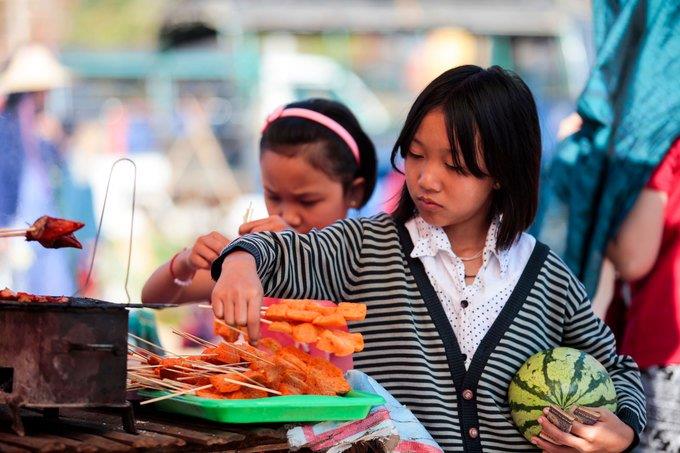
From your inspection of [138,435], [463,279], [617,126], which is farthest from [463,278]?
[617,126]

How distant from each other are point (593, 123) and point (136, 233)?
10.3 metres

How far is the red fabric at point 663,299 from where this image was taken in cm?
390

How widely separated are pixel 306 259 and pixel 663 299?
1.70 m

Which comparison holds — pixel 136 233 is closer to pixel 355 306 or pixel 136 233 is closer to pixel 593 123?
pixel 593 123

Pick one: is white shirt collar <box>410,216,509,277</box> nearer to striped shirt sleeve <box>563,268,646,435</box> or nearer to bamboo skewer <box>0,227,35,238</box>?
striped shirt sleeve <box>563,268,646,435</box>

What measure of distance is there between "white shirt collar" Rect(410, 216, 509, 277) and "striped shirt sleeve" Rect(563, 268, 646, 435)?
221 mm

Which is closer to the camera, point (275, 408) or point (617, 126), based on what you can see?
point (275, 408)

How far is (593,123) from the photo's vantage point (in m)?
4.28

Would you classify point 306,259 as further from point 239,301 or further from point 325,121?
point 325,121

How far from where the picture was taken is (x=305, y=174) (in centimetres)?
395

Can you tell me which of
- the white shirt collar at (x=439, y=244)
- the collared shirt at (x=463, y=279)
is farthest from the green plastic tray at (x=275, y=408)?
the white shirt collar at (x=439, y=244)

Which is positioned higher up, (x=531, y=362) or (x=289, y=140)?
(x=289, y=140)

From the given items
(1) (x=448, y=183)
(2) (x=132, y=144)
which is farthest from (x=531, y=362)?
(2) (x=132, y=144)

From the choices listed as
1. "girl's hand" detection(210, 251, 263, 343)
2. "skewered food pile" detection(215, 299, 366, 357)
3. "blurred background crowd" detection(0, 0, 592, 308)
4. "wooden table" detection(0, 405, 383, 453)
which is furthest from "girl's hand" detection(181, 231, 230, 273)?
"blurred background crowd" detection(0, 0, 592, 308)
